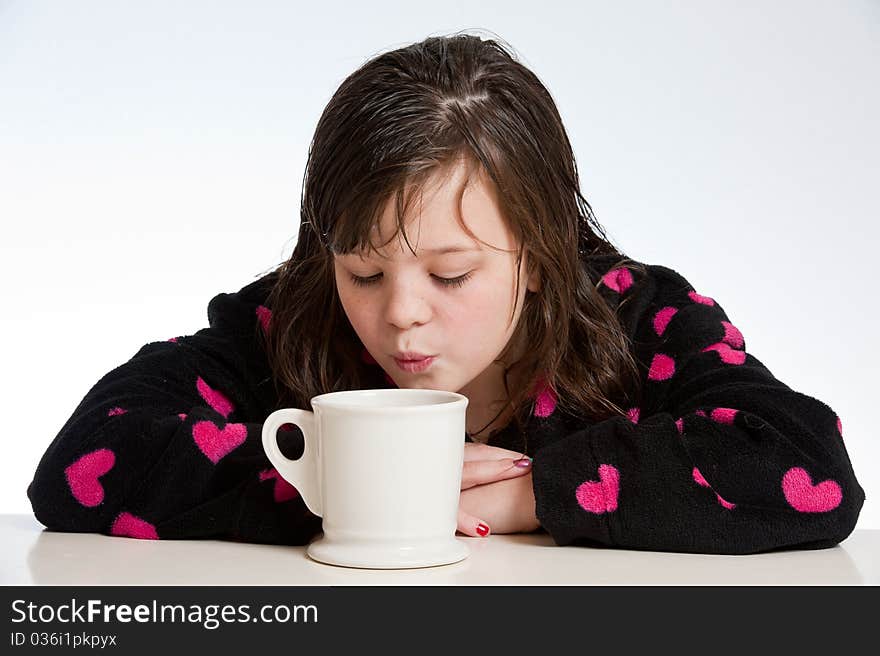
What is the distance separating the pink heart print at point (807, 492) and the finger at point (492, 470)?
0.22 metres

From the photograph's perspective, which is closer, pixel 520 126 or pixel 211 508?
pixel 211 508

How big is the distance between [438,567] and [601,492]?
0.16 m

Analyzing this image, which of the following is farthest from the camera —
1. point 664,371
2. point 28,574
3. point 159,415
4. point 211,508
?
point 664,371

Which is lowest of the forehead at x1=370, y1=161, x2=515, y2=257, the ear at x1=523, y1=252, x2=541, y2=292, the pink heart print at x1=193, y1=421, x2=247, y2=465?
the pink heart print at x1=193, y1=421, x2=247, y2=465

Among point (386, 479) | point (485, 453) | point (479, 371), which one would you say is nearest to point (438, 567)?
point (386, 479)

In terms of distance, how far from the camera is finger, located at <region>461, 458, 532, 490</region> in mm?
1051

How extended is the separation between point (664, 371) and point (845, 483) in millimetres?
270

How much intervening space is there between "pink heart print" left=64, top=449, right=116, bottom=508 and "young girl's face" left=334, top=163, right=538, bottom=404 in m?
0.26

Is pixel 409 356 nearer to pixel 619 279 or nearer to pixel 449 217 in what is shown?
pixel 449 217

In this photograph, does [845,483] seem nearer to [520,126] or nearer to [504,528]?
[504,528]

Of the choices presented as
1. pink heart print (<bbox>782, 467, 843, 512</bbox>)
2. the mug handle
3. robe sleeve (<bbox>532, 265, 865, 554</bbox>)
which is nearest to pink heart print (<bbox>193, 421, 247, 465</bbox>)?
the mug handle

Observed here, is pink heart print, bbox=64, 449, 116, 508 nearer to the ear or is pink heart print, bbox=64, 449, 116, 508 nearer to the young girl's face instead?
the young girl's face

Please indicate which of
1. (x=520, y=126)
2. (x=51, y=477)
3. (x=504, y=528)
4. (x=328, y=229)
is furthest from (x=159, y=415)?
(x=520, y=126)
